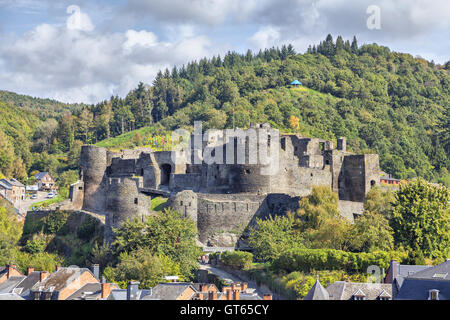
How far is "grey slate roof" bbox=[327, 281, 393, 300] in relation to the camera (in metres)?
37.7

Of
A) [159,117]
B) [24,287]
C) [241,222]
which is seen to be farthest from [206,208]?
[159,117]

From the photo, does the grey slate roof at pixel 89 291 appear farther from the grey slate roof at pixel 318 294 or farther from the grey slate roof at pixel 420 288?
the grey slate roof at pixel 420 288

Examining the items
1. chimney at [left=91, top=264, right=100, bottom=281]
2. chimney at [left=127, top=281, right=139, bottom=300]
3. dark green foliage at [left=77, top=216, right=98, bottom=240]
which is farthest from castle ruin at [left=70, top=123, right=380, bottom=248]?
chimney at [left=127, top=281, right=139, bottom=300]

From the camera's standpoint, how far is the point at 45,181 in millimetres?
108875

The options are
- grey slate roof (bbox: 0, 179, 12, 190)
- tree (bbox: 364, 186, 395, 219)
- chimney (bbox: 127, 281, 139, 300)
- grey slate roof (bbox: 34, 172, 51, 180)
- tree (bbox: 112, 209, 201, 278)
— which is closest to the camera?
chimney (bbox: 127, 281, 139, 300)

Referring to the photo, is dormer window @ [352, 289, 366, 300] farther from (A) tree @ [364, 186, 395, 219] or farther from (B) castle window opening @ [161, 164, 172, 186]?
(B) castle window opening @ [161, 164, 172, 186]

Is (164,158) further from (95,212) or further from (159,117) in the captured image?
(159,117)

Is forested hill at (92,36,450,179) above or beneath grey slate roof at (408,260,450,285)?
above

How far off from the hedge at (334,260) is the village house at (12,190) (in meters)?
51.9

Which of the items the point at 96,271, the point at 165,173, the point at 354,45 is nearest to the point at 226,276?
the point at 96,271

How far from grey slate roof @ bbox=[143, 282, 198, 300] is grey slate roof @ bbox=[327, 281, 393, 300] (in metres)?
7.27

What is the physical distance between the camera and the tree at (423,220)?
48.0 metres

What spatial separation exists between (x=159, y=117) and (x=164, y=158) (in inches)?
2765

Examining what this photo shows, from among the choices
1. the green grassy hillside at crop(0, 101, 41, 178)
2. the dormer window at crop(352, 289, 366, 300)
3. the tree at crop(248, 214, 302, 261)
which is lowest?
the dormer window at crop(352, 289, 366, 300)
